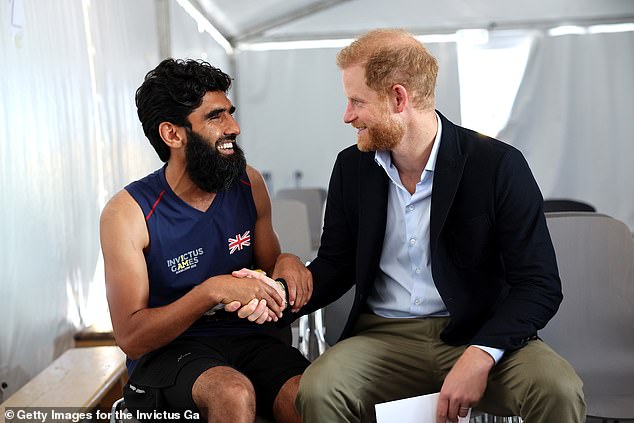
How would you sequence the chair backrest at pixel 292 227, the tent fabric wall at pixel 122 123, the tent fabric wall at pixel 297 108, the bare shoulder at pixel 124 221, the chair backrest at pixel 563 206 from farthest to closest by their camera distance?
1. the tent fabric wall at pixel 297 108
2. the chair backrest at pixel 563 206
3. the chair backrest at pixel 292 227
4. the tent fabric wall at pixel 122 123
5. the bare shoulder at pixel 124 221

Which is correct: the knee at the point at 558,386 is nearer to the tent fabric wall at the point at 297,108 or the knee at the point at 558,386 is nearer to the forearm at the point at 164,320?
the forearm at the point at 164,320

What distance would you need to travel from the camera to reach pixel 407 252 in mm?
2275

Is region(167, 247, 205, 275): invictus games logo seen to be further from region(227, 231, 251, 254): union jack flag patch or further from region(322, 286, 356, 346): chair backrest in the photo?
region(322, 286, 356, 346): chair backrest

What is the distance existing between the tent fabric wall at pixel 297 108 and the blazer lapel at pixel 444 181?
306 inches

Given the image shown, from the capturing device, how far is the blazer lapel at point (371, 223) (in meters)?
2.27

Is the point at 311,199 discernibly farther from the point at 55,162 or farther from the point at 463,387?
the point at 463,387

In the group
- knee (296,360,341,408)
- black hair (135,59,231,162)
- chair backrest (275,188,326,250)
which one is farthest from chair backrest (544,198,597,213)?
knee (296,360,341,408)

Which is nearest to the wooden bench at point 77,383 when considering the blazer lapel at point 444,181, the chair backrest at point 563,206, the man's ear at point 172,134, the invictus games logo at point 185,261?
the invictus games logo at point 185,261

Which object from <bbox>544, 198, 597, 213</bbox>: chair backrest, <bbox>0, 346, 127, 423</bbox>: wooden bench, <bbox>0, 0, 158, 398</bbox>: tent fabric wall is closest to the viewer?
<bbox>0, 346, 127, 423</bbox>: wooden bench

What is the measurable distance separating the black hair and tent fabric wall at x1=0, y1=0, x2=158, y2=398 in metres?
1.05

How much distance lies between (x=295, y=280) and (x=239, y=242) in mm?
243

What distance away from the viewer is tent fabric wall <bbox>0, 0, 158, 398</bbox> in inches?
128

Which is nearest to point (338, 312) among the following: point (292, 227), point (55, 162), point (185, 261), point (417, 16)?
point (185, 261)

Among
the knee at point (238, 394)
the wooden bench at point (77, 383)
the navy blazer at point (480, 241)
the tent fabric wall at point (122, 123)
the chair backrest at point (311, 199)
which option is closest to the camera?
the knee at point (238, 394)
